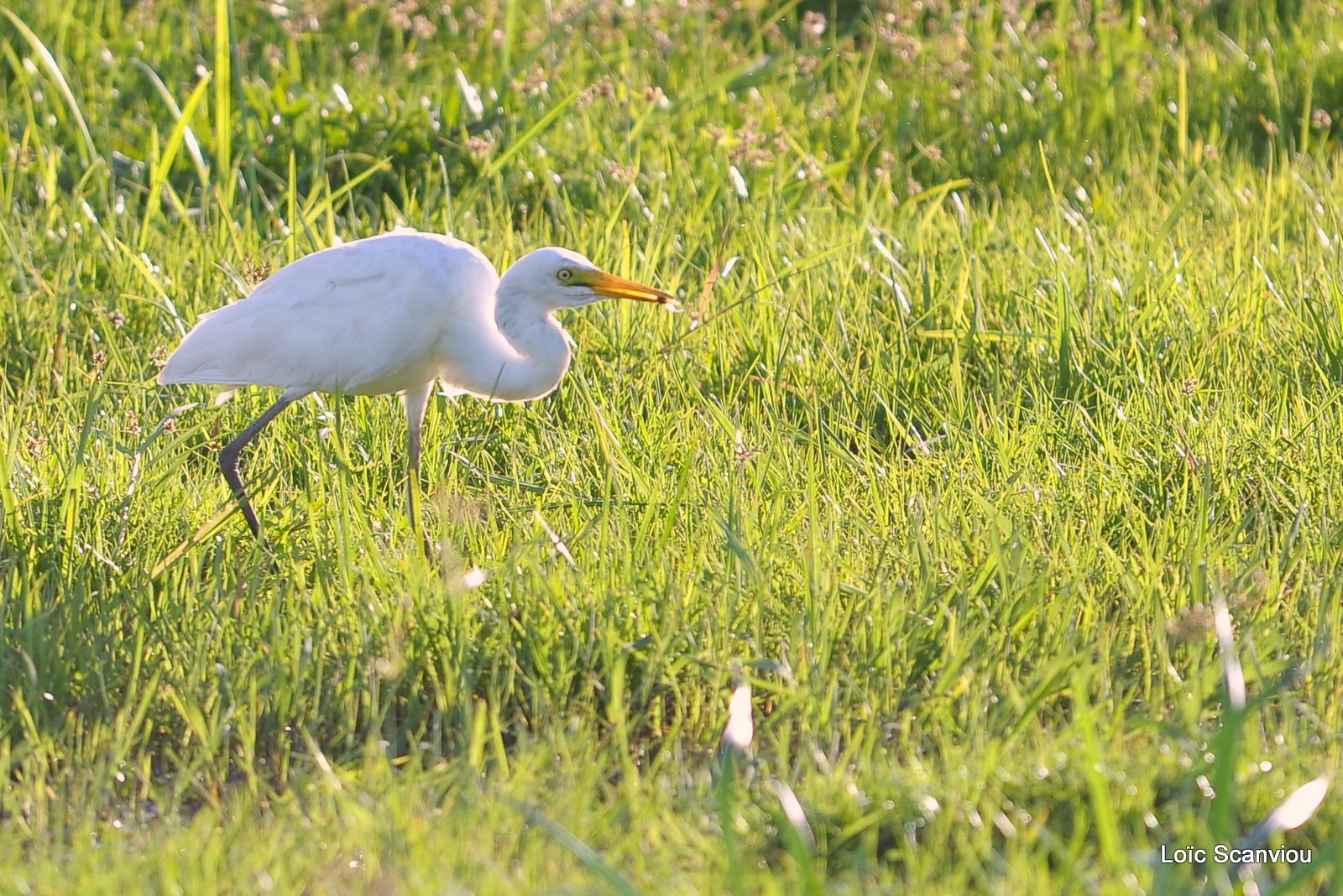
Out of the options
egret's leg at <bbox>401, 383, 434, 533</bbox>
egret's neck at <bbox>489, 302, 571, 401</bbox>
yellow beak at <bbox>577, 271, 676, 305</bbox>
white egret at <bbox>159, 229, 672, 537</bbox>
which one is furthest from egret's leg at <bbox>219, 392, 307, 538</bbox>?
yellow beak at <bbox>577, 271, 676, 305</bbox>

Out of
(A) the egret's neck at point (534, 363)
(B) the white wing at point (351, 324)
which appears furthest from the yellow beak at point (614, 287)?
(B) the white wing at point (351, 324)

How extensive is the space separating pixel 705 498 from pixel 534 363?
544 mm

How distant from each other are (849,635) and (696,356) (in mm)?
1446

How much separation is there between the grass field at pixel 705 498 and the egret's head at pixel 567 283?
311 mm

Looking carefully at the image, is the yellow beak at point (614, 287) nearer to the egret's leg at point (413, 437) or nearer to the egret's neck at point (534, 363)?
the egret's neck at point (534, 363)

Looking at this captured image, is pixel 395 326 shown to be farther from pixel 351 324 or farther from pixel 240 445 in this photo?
pixel 240 445

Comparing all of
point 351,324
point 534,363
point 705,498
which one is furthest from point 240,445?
point 705,498

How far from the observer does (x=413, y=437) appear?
3613mm

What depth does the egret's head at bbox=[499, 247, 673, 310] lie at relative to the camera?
139 inches

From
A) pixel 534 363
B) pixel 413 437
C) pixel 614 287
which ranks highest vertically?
pixel 614 287

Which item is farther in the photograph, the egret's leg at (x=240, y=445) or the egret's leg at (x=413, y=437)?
the egret's leg at (x=240, y=445)

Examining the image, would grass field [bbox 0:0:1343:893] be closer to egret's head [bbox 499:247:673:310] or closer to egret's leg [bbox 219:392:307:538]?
egret's leg [bbox 219:392:307:538]

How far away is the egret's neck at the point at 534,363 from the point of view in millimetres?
3535

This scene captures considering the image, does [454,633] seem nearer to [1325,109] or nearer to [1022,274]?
[1022,274]
